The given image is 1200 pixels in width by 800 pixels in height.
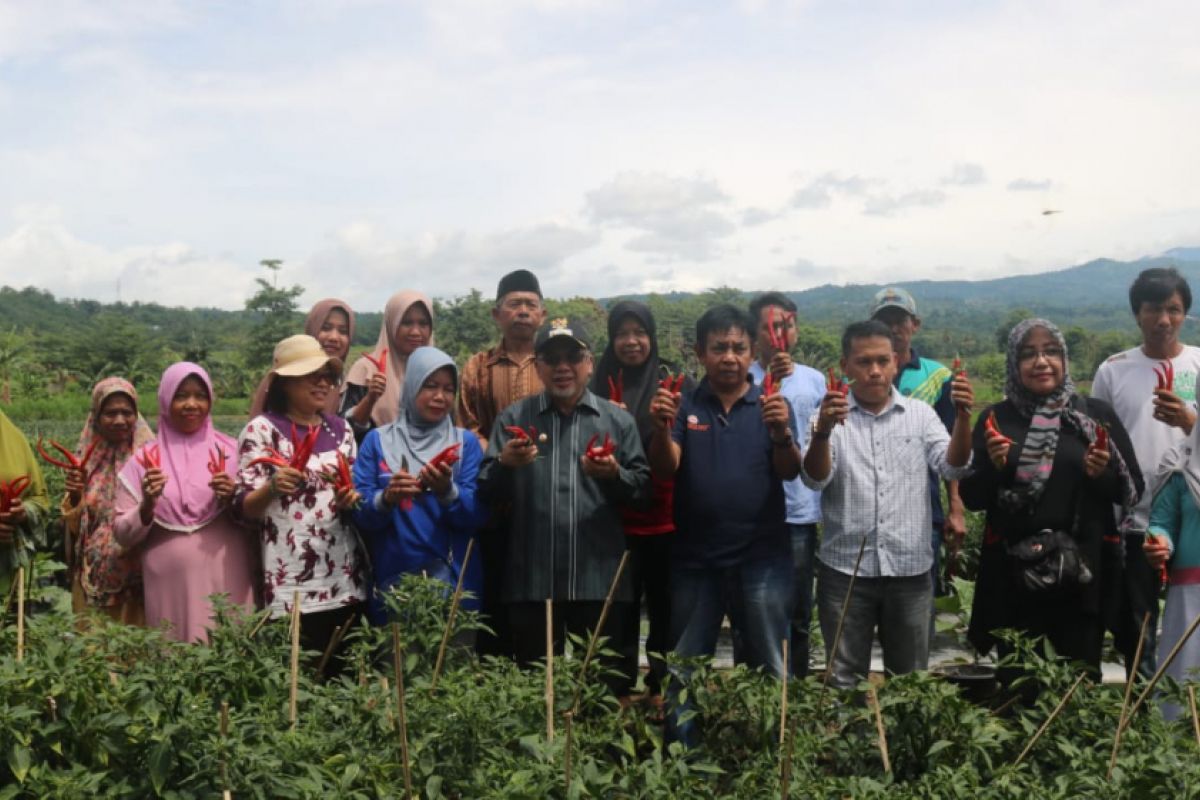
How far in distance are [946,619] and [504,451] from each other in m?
3.91

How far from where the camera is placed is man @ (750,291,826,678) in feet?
13.0

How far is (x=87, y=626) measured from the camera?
3.62m

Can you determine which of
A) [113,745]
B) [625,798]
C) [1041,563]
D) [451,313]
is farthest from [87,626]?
[451,313]

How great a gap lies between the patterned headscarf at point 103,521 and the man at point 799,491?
2440mm

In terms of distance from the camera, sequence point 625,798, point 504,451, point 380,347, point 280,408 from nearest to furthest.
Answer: point 625,798 → point 504,451 → point 280,408 → point 380,347

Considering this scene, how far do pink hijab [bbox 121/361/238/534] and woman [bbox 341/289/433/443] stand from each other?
65 centimetres

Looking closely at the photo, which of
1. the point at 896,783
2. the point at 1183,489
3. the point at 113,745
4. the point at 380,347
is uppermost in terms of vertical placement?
the point at 380,347

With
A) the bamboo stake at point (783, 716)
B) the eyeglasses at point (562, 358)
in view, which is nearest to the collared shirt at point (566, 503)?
the eyeglasses at point (562, 358)

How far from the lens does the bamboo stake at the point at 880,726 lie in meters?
2.41

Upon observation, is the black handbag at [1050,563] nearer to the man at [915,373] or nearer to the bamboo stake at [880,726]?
the man at [915,373]

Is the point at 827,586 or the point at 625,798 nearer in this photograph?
the point at 625,798

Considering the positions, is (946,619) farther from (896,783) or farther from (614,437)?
→ (896,783)

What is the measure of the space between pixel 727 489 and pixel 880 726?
1.29m

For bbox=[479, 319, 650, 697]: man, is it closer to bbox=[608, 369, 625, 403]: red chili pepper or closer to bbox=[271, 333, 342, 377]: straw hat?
bbox=[608, 369, 625, 403]: red chili pepper
